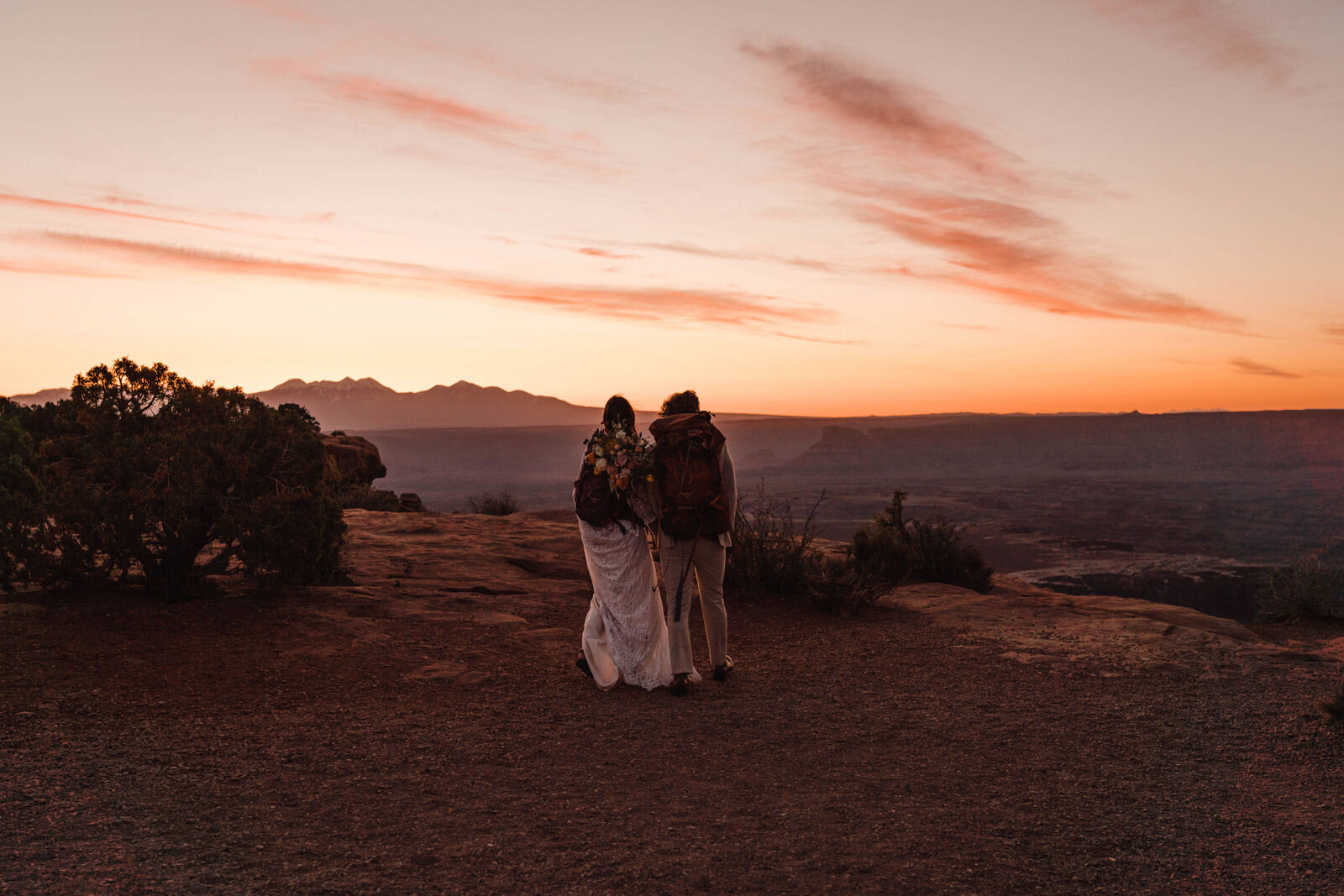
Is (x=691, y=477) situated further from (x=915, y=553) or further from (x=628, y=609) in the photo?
(x=915, y=553)

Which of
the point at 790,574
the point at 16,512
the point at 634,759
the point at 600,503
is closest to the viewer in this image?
the point at 634,759

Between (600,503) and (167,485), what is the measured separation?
3916mm

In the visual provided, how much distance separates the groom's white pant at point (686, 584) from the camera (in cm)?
619

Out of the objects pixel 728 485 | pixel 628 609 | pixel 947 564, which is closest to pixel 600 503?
pixel 628 609

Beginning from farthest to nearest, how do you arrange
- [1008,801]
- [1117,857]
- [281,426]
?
[281,426] → [1008,801] → [1117,857]

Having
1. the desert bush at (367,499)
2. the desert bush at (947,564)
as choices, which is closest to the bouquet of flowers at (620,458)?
the desert bush at (947,564)

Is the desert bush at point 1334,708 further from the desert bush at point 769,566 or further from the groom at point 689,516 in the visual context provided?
the desert bush at point 769,566

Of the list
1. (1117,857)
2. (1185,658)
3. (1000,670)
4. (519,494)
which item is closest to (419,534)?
(1000,670)

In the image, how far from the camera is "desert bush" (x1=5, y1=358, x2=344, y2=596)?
7508mm

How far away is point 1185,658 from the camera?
7.11 meters

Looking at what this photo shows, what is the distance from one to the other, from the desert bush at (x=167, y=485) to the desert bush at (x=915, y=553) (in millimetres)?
6318

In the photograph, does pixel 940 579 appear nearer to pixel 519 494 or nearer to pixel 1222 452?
pixel 519 494

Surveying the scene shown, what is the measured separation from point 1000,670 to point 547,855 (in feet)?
14.6

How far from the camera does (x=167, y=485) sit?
24.6 ft
